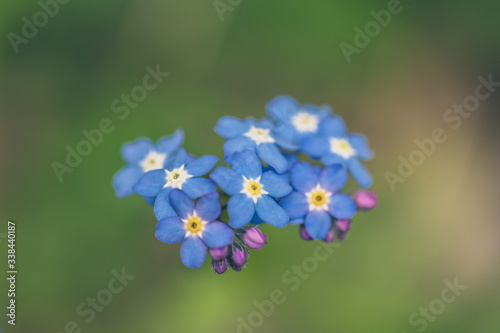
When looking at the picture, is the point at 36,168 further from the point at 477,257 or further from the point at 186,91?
the point at 477,257

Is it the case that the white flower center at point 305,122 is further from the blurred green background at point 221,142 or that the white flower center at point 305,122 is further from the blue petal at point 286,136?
the blurred green background at point 221,142

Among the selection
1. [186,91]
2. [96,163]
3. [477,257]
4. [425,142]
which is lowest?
[477,257]

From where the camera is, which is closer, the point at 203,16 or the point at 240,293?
the point at 240,293

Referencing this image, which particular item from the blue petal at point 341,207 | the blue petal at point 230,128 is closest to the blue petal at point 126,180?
the blue petal at point 230,128

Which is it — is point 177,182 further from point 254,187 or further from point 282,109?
point 282,109

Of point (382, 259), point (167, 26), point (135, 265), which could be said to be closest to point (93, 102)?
point (167, 26)

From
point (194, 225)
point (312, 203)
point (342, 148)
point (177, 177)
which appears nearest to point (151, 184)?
point (177, 177)

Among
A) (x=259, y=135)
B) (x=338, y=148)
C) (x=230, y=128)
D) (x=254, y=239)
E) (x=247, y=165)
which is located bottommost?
(x=254, y=239)
